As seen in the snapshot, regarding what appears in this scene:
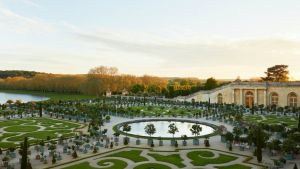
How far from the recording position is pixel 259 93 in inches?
2399

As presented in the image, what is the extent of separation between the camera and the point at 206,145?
82.7 ft

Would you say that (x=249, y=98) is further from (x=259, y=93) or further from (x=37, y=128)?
(x=37, y=128)

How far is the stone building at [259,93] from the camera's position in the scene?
Answer: 56.7 m

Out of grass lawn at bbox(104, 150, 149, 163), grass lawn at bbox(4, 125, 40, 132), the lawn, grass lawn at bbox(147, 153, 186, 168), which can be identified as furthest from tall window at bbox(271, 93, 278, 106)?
grass lawn at bbox(4, 125, 40, 132)

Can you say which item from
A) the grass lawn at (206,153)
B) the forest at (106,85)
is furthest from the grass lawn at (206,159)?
the forest at (106,85)

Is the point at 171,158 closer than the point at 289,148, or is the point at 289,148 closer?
the point at 289,148

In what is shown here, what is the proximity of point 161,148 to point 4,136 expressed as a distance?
2192 centimetres

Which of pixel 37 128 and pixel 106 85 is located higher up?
pixel 106 85

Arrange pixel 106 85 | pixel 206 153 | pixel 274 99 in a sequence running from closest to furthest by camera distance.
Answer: pixel 206 153, pixel 274 99, pixel 106 85

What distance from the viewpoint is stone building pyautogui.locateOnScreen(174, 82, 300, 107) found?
186ft

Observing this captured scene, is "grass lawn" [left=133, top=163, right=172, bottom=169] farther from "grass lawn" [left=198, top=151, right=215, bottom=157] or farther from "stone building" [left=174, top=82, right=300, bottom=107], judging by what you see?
"stone building" [left=174, top=82, right=300, bottom=107]

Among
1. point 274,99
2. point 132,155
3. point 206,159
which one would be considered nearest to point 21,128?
point 132,155

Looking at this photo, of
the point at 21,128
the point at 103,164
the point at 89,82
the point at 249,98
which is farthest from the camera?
the point at 89,82

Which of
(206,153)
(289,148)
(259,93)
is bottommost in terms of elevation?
(206,153)
